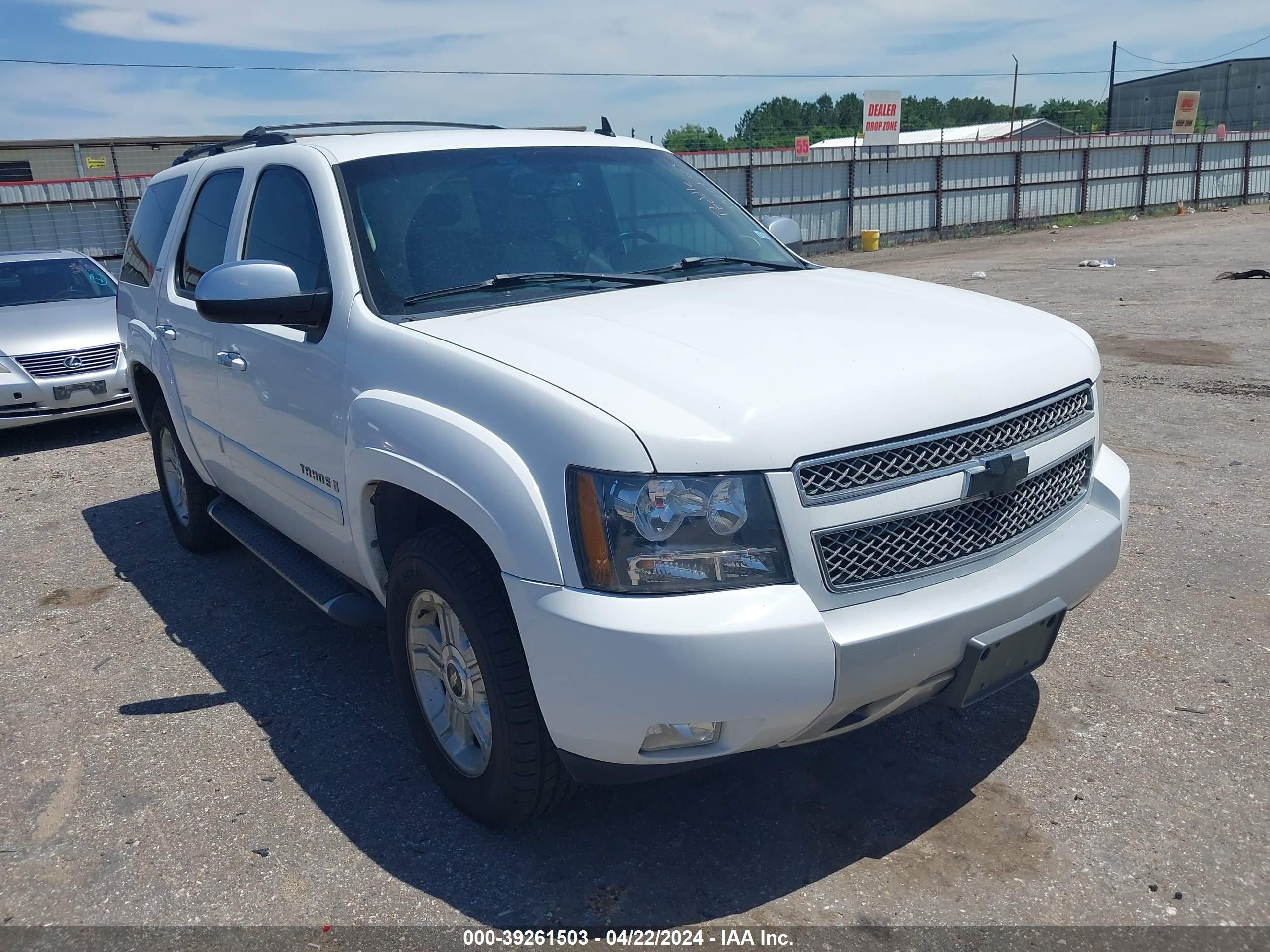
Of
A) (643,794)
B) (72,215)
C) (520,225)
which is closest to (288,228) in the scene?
(520,225)

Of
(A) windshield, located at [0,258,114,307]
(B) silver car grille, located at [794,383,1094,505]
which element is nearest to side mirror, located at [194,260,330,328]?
(B) silver car grille, located at [794,383,1094,505]

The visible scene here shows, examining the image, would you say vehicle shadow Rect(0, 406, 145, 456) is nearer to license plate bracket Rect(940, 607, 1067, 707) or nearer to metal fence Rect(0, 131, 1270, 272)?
license plate bracket Rect(940, 607, 1067, 707)

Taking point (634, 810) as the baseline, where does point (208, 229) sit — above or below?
above

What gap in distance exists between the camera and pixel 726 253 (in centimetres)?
401

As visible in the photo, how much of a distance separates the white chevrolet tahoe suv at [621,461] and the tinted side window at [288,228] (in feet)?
0.06

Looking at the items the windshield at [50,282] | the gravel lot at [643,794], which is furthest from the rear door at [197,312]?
the windshield at [50,282]

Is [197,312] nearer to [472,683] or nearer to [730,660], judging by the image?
[472,683]

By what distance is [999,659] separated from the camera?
263 centimetres

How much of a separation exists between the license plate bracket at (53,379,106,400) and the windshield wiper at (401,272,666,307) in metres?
6.43

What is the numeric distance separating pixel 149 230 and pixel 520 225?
2.82m

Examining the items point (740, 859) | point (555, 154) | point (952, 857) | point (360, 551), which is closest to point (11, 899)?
point (360, 551)

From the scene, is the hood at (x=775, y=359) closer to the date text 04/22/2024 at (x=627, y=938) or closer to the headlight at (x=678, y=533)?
the headlight at (x=678, y=533)

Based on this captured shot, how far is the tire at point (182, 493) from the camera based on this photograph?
5289 mm

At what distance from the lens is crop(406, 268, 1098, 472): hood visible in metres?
2.39
